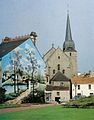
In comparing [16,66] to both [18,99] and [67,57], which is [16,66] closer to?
[18,99]

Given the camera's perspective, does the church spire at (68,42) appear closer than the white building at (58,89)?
No

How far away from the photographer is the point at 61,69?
48.7 meters

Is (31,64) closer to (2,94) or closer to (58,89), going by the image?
(2,94)

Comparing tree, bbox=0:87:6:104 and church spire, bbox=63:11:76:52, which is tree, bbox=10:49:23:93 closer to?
tree, bbox=0:87:6:104

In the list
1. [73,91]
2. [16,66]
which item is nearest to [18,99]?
[16,66]

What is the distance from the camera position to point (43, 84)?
36344mm

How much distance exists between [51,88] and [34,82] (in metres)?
7.26

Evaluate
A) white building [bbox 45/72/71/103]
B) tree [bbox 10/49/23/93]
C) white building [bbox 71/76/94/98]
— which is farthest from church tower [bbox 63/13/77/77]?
tree [bbox 10/49/23/93]

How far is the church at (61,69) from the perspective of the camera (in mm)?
42463

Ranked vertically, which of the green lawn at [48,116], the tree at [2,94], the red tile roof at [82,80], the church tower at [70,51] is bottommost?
the green lawn at [48,116]

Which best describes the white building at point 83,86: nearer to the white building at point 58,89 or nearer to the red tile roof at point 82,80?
the red tile roof at point 82,80

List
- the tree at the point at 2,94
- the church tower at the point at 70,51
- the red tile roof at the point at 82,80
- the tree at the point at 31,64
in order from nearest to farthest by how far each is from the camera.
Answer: the tree at the point at 2,94 < the tree at the point at 31,64 < the red tile roof at the point at 82,80 < the church tower at the point at 70,51

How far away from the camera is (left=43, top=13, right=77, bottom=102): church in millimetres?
42463

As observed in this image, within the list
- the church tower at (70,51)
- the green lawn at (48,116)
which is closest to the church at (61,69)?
the church tower at (70,51)
